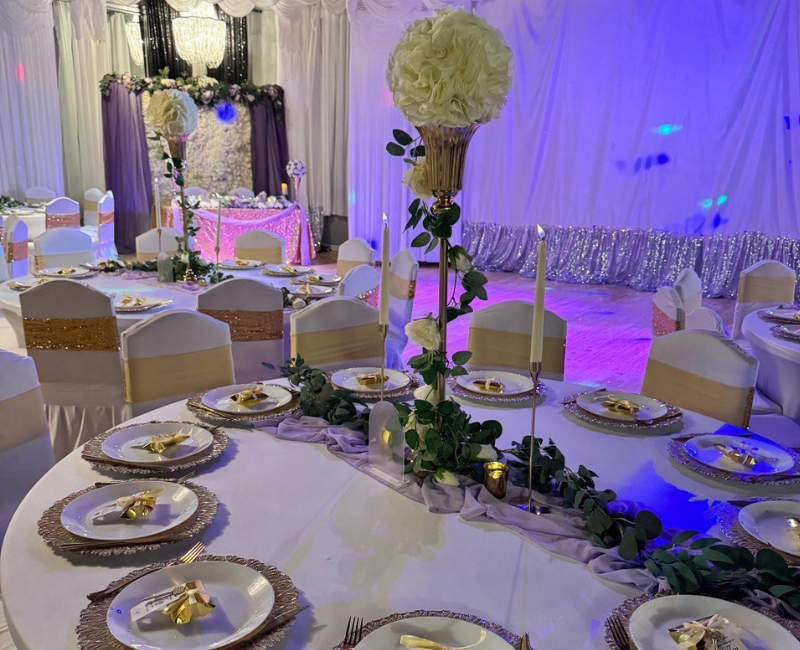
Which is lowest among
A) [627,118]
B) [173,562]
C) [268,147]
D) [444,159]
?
[173,562]

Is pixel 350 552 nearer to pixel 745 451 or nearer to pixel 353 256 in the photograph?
pixel 745 451

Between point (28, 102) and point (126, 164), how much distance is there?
136 centimetres

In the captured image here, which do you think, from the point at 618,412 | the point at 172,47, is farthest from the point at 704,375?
the point at 172,47

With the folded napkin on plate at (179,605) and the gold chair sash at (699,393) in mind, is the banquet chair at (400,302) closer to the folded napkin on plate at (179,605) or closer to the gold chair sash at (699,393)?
the gold chair sash at (699,393)

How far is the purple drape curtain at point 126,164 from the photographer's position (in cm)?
942

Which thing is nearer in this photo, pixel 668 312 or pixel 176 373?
pixel 176 373

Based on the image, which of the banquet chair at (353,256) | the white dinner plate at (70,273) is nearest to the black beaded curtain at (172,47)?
the banquet chair at (353,256)

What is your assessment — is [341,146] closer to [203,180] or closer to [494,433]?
[203,180]

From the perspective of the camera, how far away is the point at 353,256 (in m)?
4.61

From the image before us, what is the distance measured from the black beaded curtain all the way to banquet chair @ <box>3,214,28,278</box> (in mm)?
5301

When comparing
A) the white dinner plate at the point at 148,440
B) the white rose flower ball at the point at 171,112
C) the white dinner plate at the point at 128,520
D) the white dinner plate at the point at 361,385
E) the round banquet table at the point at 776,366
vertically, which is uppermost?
the white rose flower ball at the point at 171,112

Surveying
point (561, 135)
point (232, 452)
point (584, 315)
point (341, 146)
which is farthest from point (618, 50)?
point (232, 452)

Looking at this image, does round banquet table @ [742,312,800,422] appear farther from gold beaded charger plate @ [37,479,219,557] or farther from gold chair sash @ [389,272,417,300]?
gold beaded charger plate @ [37,479,219,557]

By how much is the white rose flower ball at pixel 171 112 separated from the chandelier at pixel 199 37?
5.39m
